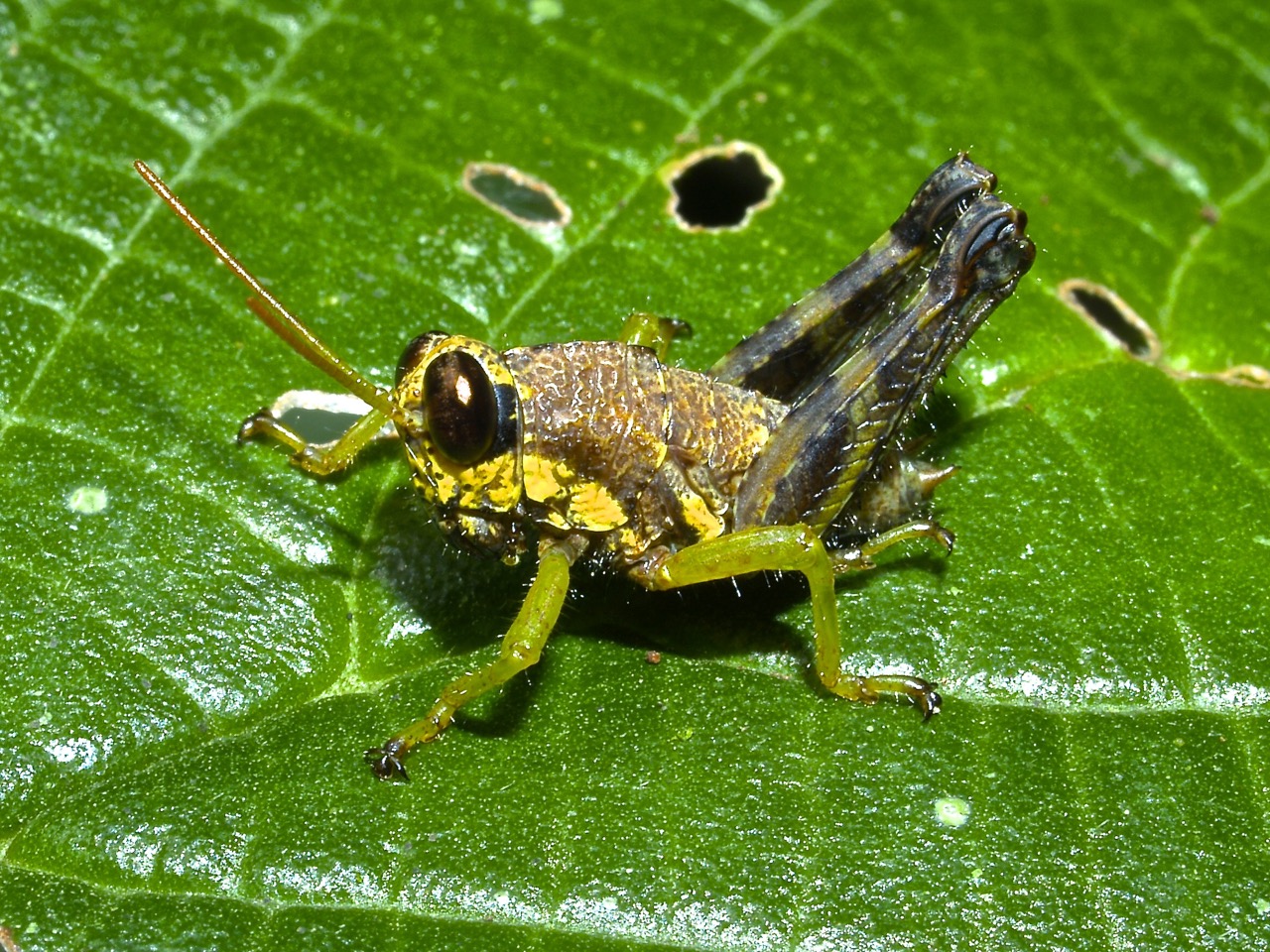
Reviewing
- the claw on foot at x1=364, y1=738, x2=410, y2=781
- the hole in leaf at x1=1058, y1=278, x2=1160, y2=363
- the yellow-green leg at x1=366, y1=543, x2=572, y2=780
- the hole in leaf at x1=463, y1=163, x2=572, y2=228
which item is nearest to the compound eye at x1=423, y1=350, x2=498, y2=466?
the yellow-green leg at x1=366, y1=543, x2=572, y2=780

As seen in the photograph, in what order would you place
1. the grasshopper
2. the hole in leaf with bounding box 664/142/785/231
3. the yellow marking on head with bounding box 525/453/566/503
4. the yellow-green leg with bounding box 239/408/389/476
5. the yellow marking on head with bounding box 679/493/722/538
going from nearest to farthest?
the grasshopper, the yellow marking on head with bounding box 525/453/566/503, the yellow marking on head with bounding box 679/493/722/538, the yellow-green leg with bounding box 239/408/389/476, the hole in leaf with bounding box 664/142/785/231

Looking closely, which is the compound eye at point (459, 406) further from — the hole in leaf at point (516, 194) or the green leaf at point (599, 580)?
the hole in leaf at point (516, 194)

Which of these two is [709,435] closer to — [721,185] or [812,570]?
[812,570]

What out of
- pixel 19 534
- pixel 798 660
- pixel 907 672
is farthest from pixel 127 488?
pixel 907 672

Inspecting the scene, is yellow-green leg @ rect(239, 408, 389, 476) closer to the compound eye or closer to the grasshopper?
the grasshopper

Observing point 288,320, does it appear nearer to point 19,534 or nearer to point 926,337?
point 19,534

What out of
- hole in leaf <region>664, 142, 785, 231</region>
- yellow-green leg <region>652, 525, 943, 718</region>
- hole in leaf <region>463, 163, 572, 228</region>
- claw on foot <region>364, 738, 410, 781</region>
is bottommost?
claw on foot <region>364, 738, 410, 781</region>

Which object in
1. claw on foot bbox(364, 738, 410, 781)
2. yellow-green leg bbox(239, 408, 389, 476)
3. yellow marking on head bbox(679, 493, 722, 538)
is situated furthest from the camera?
yellow-green leg bbox(239, 408, 389, 476)

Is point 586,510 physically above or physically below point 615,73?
below
